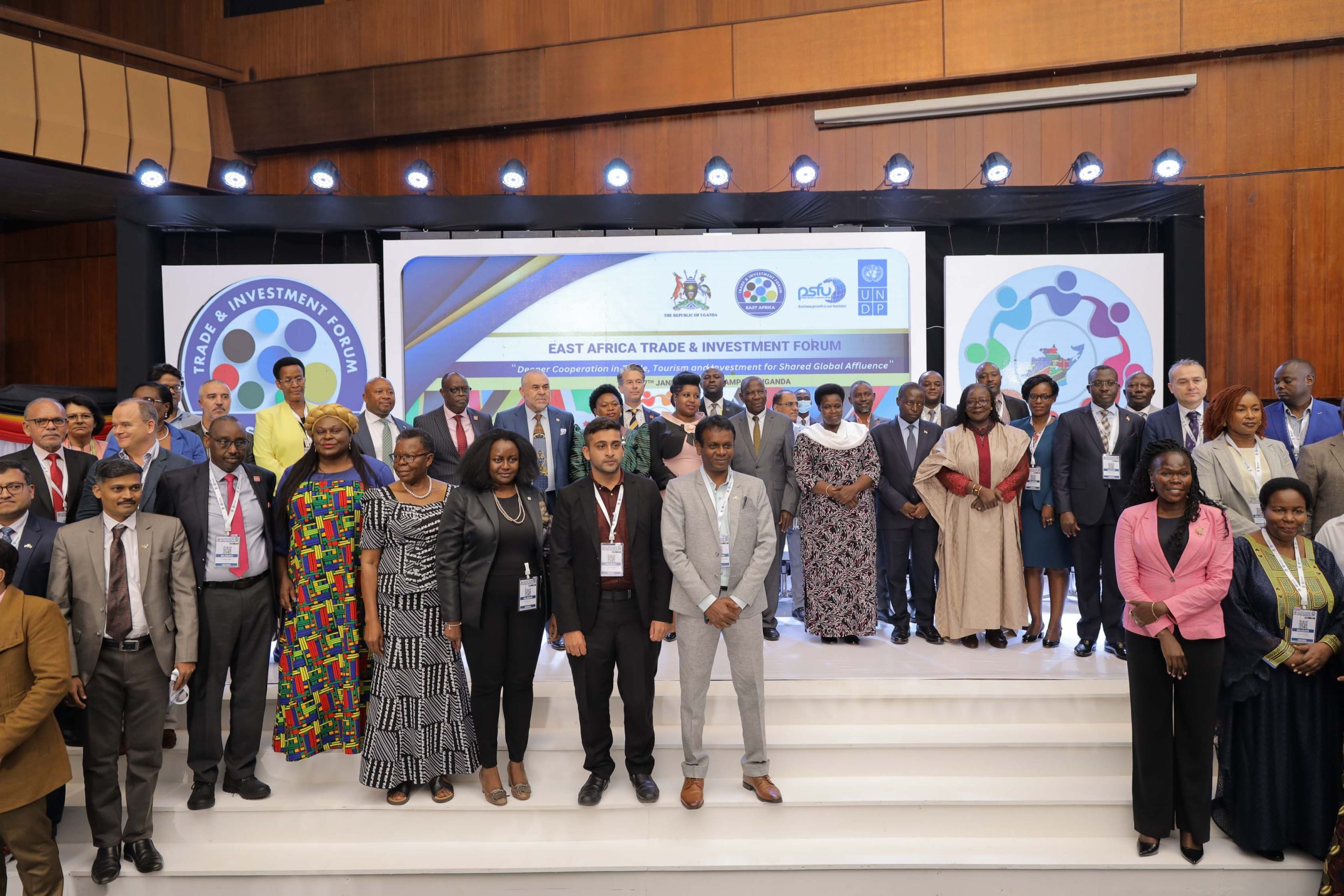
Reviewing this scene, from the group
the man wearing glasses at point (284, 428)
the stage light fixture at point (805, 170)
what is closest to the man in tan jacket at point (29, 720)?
the man wearing glasses at point (284, 428)

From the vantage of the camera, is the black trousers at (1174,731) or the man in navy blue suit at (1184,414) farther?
the man in navy blue suit at (1184,414)

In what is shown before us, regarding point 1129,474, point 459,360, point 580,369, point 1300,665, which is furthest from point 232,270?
point 1300,665

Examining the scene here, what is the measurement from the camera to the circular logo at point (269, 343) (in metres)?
7.62

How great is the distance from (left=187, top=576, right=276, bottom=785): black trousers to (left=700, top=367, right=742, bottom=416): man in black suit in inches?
111

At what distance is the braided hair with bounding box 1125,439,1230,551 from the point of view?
343cm

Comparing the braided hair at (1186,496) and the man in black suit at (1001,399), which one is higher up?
the man in black suit at (1001,399)

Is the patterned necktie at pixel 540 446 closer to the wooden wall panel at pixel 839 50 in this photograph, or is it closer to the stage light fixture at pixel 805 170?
the stage light fixture at pixel 805 170

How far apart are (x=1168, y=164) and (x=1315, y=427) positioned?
4.05 m

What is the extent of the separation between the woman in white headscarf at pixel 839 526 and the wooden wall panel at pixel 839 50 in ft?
16.5

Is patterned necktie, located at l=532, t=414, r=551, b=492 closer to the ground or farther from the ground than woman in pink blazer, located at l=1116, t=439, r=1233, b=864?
farther from the ground

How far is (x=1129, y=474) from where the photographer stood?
4.88 meters

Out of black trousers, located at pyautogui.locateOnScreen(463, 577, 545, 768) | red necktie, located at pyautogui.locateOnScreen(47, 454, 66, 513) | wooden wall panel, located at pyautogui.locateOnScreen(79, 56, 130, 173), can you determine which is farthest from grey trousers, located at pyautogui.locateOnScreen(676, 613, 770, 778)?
wooden wall panel, located at pyautogui.locateOnScreen(79, 56, 130, 173)

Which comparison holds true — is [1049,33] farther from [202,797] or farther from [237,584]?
[202,797]

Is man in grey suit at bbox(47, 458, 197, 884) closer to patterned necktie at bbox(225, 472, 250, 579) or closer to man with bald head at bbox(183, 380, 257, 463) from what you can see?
patterned necktie at bbox(225, 472, 250, 579)
